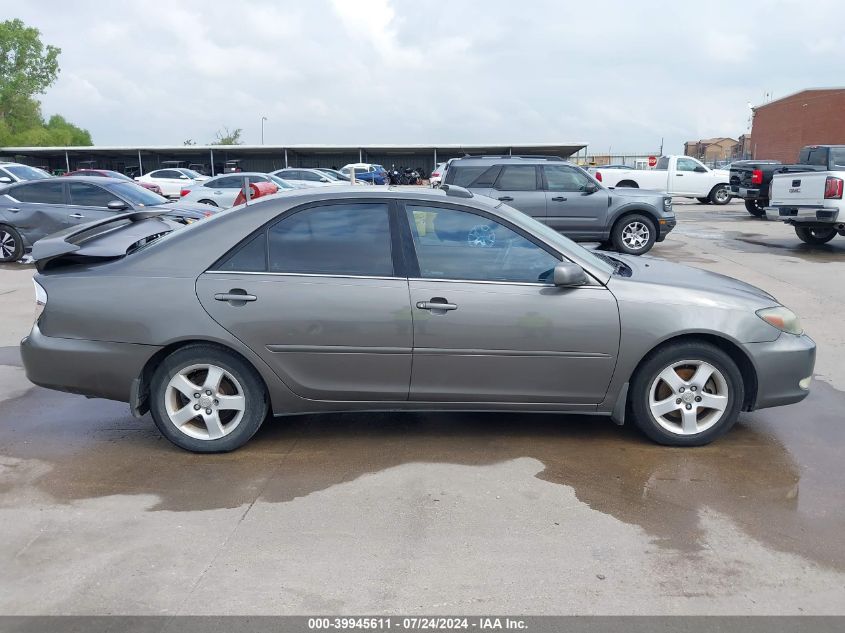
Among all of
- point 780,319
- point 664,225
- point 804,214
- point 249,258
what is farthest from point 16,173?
point 780,319

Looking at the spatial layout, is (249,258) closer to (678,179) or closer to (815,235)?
(815,235)

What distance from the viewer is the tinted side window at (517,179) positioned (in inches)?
504

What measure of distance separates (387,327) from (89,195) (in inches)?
396

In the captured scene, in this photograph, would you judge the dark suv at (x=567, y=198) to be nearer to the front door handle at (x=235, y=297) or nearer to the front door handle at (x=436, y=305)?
the front door handle at (x=436, y=305)

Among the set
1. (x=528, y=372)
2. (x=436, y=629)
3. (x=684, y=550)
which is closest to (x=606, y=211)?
(x=528, y=372)

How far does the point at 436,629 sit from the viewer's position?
2812 millimetres

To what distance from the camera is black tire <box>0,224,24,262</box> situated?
1232cm

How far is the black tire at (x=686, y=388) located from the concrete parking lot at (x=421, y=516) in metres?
0.11

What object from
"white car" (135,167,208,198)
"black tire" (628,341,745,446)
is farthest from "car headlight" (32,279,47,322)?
"white car" (135,167,208,198)

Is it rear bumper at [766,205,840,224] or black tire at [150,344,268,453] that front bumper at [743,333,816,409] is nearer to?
black tire at [150,344,268,453]

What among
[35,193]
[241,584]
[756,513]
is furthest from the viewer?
[35,193]

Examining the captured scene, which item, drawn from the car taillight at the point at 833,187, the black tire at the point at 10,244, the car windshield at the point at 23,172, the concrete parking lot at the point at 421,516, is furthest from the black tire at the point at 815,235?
the car windshield at the point at 23,172

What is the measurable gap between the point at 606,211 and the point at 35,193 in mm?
10048

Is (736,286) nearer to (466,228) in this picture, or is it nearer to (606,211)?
(466,228)
